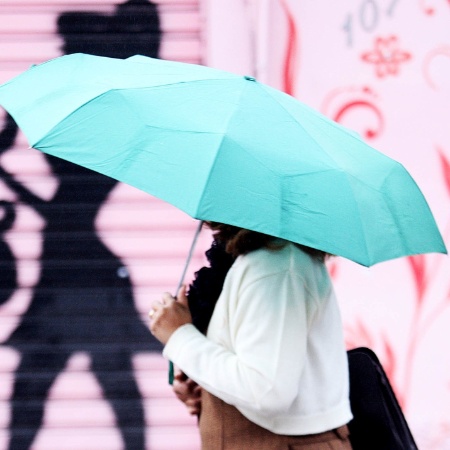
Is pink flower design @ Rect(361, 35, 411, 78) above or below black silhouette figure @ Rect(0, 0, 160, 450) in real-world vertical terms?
above

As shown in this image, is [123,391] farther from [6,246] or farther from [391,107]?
[391,107]

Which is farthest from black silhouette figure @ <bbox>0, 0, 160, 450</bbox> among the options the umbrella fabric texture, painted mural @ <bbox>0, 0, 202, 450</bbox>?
the umbrella fabric texture

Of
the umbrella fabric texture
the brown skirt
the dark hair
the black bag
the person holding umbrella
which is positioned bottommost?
the black bag

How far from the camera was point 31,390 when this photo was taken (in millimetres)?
4438

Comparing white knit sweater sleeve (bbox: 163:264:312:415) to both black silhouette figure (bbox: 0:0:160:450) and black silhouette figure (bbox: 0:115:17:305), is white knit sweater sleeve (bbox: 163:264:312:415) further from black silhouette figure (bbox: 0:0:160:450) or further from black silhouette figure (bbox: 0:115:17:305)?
black silhouette figure (bbox: 0:115:17:305)

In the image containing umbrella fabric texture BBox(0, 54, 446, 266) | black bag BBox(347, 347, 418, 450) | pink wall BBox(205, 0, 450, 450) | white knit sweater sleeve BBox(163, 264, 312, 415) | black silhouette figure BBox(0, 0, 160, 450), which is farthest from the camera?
black silhouette figure BBox(0, 0, 160, 450)

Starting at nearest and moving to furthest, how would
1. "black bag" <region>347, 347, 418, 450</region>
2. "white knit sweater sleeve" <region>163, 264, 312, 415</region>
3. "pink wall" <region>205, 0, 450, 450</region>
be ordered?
"white knit sweater sleeve" <region>163, 264, 312, 415</region>
"black bag" <region>347, 347, 418, 450</region>
"pink wall" <region>205, 0, 450, 450</region>

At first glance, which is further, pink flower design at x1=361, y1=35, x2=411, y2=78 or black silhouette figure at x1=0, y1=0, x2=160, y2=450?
black silhouette figure at x1=0, y1=0, x2=160, y2=450

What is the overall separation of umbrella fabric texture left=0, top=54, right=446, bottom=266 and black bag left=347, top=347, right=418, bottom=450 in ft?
1.45

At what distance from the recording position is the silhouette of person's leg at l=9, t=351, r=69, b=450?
174 inches

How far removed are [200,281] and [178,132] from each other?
0.48m

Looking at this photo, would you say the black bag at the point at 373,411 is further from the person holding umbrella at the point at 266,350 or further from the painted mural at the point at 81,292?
the painted mural at the point at 81,292

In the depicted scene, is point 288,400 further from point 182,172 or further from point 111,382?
point 111,382

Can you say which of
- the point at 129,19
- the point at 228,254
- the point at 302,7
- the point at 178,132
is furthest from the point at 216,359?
the point at 129,19
